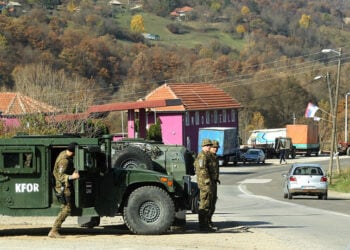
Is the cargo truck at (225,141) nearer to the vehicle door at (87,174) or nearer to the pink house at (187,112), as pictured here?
the pink house at (187,112)

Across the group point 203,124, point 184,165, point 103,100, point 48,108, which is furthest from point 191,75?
point 184,165

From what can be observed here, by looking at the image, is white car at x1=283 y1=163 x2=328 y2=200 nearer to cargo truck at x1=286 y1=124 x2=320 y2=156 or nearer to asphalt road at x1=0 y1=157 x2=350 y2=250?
asphalt road at x1=0 y1=157 x2=350 y2=250

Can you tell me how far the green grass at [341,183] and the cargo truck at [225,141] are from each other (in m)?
15.2

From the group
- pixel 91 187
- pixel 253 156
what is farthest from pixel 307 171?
pixel 253 156

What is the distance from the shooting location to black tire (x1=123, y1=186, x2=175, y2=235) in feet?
52.0

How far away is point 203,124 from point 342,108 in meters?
39.1

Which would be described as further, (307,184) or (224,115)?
(224,115)

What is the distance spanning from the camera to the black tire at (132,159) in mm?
21797

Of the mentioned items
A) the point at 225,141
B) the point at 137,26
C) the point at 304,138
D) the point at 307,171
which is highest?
the point at 137,26

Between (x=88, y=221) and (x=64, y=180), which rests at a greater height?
(x=64, y=180)

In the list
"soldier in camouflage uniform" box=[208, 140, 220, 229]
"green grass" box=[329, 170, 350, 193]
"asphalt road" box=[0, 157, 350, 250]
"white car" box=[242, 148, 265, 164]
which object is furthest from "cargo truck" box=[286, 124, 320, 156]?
"soldier in camouflage uniform" box=[208, 140, 220, 229]

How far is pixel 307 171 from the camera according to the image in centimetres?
3444

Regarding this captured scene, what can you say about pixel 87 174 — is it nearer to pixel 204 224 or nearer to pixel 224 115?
pixel 204 224

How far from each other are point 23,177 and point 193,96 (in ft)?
245
